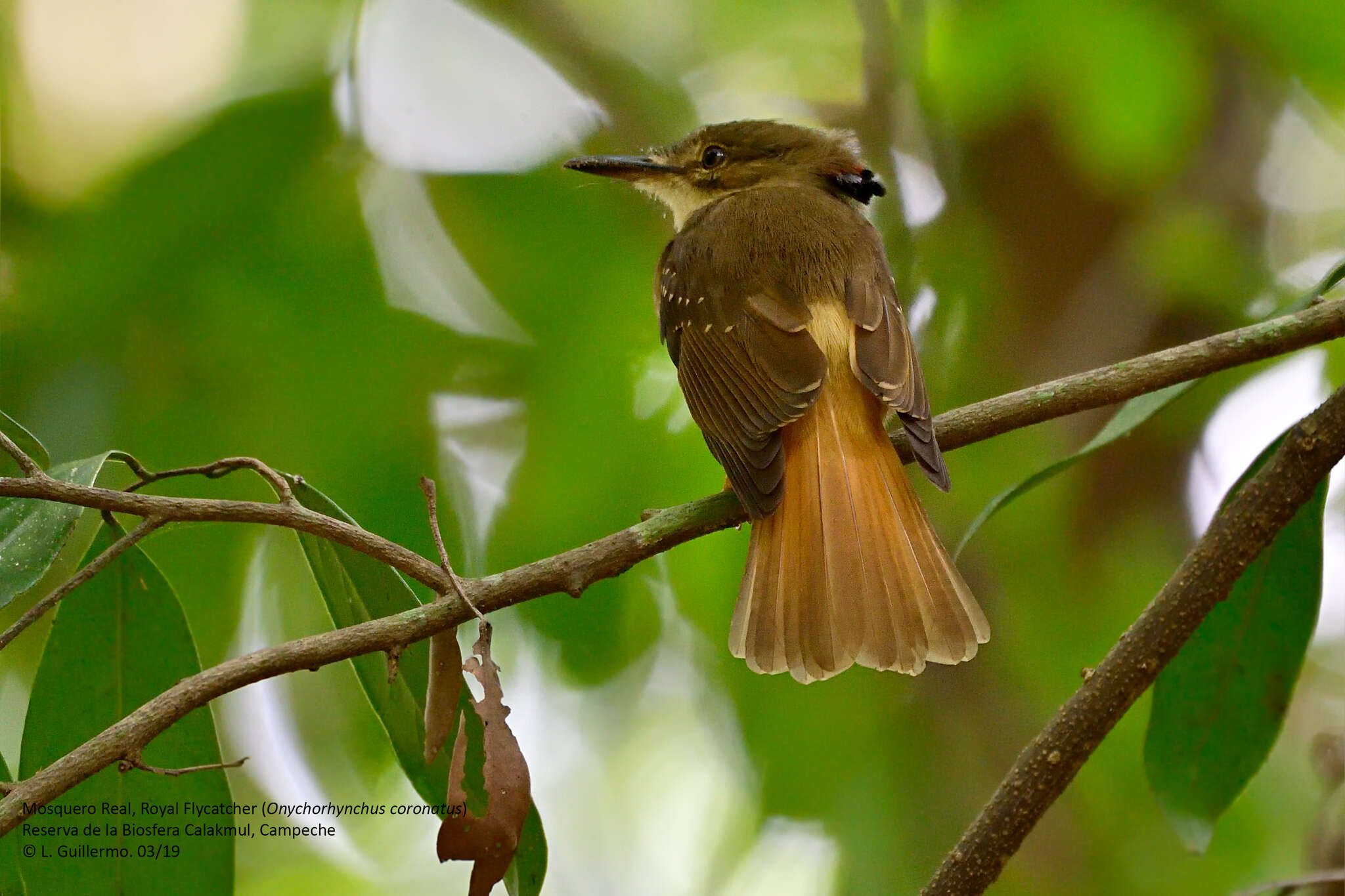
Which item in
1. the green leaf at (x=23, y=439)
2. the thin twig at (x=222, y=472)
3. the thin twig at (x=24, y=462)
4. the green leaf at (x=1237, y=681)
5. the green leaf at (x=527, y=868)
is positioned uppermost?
the green leaf at (x=23, y=439)

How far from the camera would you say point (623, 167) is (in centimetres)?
408

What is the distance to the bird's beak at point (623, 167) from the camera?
4000 mm

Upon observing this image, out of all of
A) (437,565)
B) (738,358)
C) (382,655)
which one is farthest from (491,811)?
(738,358)

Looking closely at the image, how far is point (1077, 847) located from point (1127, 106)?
246cm

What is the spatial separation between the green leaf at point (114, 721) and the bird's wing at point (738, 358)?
1.10m

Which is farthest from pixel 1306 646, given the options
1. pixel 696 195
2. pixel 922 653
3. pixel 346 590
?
pixel 696 195

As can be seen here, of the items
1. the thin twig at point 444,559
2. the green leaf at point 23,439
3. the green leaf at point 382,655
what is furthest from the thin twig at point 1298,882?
the green leaf at point 23,439

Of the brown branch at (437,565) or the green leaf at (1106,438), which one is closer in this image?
the brown branch at (437,565)

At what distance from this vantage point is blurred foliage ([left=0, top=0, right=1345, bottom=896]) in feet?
13.1

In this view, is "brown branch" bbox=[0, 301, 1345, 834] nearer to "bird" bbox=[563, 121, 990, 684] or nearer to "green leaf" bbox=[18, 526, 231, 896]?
"bird" bbox=[563, 121, 990, 684]

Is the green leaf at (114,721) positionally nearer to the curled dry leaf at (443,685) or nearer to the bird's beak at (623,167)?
the curled dry leaf at (443,685)

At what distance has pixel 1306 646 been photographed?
2736 millimetres

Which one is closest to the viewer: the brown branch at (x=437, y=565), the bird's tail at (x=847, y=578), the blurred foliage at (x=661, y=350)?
the brown branch at (x=437, y=565)

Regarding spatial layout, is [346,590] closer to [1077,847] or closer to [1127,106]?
[1077,847]
